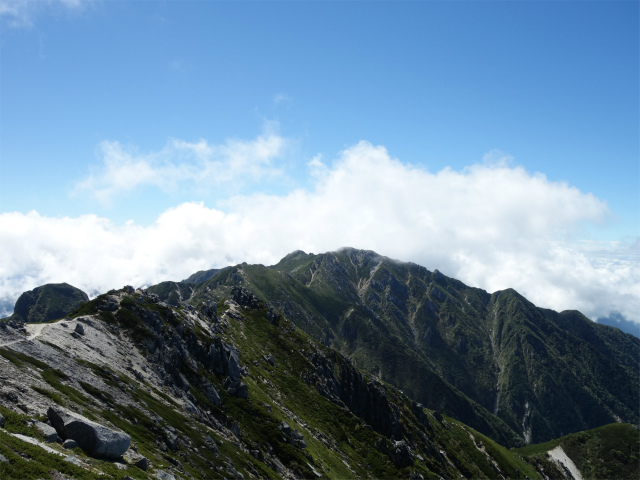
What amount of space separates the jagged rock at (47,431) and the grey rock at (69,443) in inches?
42.4

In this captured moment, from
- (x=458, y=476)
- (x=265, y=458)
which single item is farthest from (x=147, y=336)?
(x=458, y=476)

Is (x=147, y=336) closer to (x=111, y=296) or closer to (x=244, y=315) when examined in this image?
(x=111, y=296)

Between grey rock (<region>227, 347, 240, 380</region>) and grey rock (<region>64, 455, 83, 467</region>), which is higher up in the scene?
grey rock (<region>227, 347, 240, 380</region>)

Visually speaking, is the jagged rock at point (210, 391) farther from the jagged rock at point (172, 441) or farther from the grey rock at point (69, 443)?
the grey rock at point (69, 443)

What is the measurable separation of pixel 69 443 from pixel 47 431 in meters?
2.48

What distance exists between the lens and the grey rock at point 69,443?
33844mm

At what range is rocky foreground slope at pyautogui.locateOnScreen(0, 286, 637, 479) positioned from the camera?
37.1 metres

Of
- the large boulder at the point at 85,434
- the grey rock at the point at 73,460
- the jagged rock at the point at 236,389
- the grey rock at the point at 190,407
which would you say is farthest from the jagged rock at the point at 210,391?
the grey rock at the point at 73,460

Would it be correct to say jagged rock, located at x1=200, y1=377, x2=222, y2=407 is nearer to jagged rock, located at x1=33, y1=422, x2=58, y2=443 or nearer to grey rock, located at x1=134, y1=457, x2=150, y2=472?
grey rock, located at x1=134, y1=457, x2=150, y2=472

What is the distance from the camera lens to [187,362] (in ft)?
339

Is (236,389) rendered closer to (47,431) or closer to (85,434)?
(85,434)

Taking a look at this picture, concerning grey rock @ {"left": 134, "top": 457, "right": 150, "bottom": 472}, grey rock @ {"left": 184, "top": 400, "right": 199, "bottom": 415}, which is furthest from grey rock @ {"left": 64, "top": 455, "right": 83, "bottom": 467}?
grey rock @ {"left": 184, "top": 400, "right": 199, "bottom": 415}

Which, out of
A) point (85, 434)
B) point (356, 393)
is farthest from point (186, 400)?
point (356, 393)

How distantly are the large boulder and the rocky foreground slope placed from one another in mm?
183
